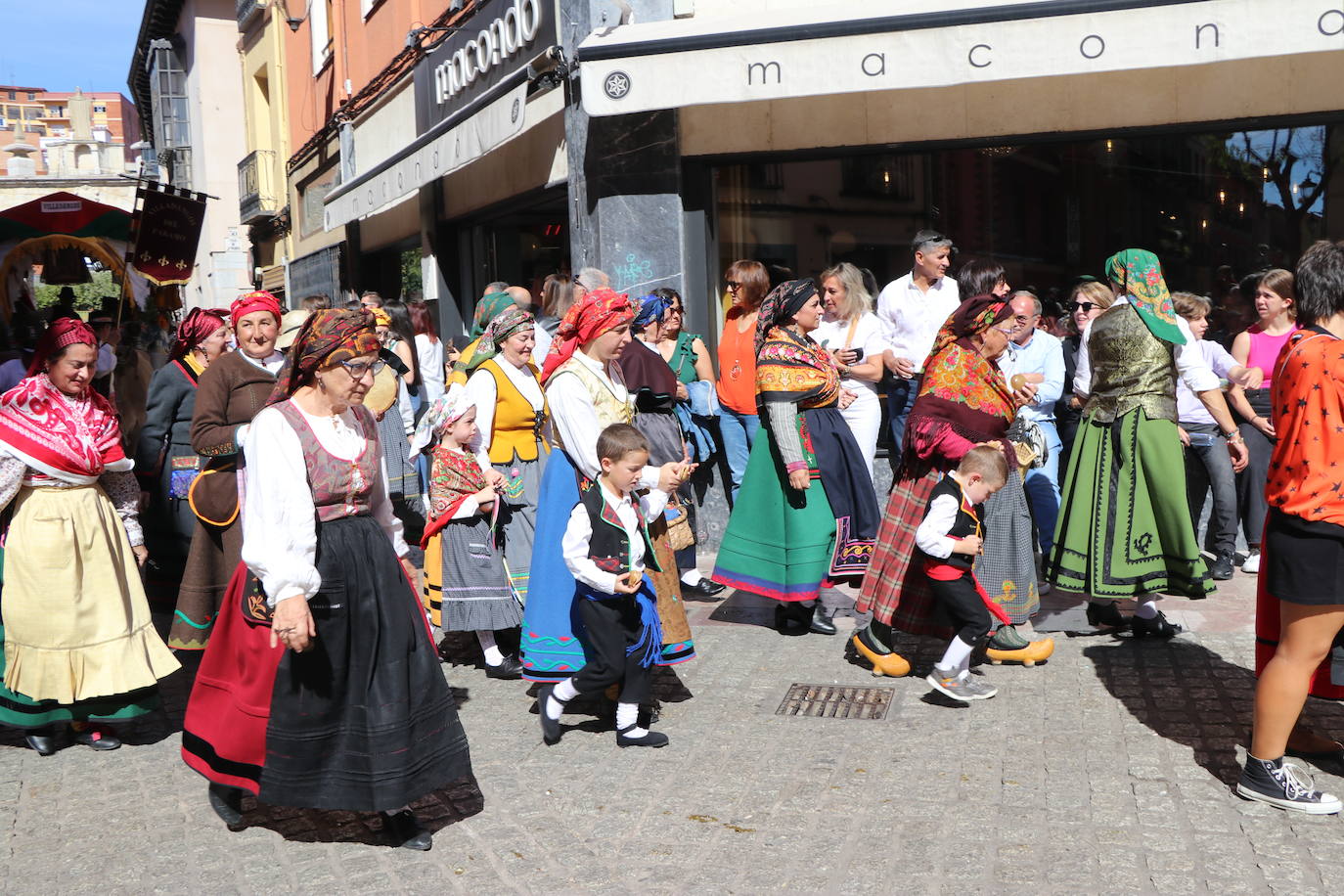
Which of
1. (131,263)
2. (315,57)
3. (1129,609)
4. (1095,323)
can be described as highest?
(315,57)

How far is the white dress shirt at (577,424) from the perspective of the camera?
5.30m

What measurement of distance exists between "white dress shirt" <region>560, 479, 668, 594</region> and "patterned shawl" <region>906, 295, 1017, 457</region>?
149cm

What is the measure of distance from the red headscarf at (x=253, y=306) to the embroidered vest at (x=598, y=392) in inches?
55.2

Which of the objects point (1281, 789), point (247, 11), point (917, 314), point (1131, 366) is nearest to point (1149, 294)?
point (1131, 366)

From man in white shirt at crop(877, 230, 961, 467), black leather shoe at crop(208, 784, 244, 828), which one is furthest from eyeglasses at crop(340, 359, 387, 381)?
man in white shirt at crop(877, 230, 961, 467)

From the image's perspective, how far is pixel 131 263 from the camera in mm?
10820

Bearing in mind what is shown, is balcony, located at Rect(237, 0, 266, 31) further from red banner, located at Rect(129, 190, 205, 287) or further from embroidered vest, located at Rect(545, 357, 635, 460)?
embroidered vest, located at Rect(545, 357, 635, 460)

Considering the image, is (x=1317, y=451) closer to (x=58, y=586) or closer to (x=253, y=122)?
(x=58, y=586)

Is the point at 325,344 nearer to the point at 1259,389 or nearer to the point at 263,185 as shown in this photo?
the point at 1259,389

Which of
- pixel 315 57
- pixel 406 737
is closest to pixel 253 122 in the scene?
pixel 315 57

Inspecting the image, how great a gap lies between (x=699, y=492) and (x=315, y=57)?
43.3 feet

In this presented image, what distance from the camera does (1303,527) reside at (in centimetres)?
420

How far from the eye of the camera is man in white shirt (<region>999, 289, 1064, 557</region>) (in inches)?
303

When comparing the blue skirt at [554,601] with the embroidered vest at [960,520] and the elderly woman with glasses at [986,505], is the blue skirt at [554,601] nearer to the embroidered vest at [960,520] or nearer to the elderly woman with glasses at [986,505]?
the elderly woman with glasses at [986,505]
